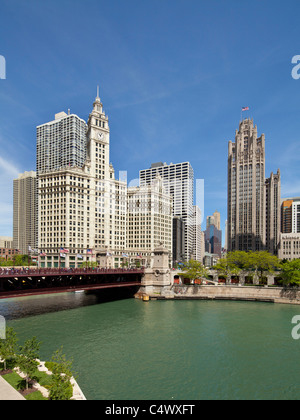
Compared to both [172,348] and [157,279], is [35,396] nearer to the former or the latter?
[172,348]

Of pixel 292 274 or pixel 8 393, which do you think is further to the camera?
pixel 292 274

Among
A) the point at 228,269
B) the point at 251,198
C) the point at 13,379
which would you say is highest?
the point at 251,198

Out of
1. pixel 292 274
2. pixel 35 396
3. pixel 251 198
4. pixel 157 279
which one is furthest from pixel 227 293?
pixel 251 198

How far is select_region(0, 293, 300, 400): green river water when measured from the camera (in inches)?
1039

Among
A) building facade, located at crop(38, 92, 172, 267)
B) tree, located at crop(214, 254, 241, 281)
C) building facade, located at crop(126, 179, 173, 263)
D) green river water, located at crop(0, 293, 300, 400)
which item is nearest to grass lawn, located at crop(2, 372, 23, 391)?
green river water, located at crop(0, 293, 300, 400)

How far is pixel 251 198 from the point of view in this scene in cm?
19025

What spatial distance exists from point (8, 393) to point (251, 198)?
192 m

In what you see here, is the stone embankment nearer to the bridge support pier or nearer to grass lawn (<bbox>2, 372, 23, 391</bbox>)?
the bridge support pier

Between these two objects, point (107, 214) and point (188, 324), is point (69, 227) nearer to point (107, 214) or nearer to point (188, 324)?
point (107, 214)

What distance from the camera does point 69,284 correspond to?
65.0 m

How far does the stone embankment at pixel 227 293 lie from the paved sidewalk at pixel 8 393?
205ft

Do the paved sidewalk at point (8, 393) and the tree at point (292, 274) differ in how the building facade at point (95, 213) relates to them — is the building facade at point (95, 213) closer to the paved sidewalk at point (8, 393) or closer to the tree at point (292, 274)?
the tree at point (292, 274)
